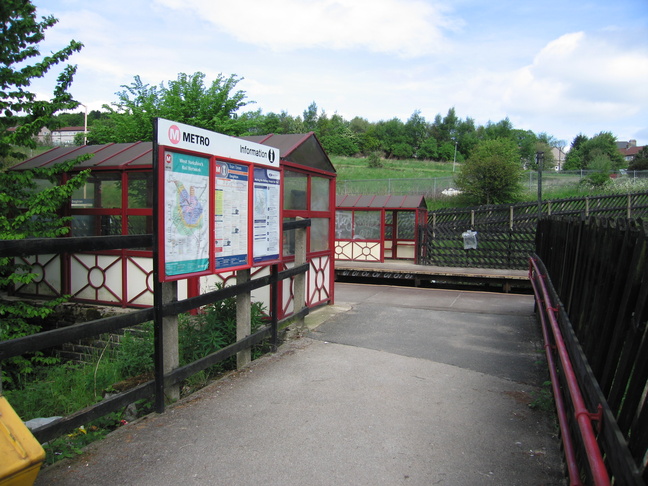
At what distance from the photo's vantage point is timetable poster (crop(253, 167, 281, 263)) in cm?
552

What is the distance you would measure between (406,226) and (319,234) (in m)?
10.3

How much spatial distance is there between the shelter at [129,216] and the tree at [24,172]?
42 centimetres

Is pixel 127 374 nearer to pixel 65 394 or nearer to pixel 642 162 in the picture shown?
pixel 65 394

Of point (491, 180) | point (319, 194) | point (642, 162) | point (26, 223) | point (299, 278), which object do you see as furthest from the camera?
point (642, 162)

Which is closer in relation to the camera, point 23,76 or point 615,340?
point 615,340

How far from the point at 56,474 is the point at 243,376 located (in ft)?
7.27

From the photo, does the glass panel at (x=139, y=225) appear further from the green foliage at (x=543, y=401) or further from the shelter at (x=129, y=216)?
the green foliage at (x=543, y=401)

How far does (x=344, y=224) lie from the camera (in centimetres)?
1842

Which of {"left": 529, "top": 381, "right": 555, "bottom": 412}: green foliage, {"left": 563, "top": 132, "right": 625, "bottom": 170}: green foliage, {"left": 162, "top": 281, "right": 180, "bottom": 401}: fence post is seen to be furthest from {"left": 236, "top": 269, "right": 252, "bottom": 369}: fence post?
{"left": 563, "top": 132, "right": 625, "bottom": 170}: green foliage

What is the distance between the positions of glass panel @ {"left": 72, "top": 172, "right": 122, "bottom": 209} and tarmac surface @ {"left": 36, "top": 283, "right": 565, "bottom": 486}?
12.8 ft

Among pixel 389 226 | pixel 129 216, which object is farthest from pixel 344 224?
pixel 129 216

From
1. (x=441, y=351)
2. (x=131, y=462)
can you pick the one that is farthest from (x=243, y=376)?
(x=441, y=351)

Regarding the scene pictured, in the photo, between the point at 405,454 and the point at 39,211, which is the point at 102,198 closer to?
the point at 39,211

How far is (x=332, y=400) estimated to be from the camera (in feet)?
15.0
